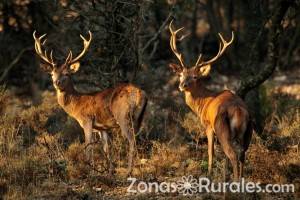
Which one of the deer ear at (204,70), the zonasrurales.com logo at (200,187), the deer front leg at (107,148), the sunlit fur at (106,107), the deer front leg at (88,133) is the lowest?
the zonasrurales.com logo at (200,187)

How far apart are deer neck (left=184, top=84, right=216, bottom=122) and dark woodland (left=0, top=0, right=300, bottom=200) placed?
2.60 ft

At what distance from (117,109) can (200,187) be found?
2376 mm

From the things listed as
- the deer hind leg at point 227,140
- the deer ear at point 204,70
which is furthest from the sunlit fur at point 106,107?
the deer hind leg at point 227,140

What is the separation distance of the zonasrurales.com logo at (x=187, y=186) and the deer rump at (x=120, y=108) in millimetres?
1236

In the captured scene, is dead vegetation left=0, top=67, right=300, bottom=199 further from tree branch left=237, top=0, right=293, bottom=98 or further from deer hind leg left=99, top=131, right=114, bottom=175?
tree branch left=237, top=0, right=293, bottom=98

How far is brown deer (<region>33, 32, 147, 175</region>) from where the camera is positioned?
12.2m

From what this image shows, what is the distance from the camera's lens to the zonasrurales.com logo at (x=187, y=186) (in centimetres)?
1066

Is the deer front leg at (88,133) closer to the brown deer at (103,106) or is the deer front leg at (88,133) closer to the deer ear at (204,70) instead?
the brown deer at (103,106)

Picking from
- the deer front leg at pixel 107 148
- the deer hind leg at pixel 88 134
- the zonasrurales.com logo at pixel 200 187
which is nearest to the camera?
the zonasrurales.com logo at pixel 200 187

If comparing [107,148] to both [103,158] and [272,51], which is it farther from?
[272,51]

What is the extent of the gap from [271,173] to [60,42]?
7.16 metres

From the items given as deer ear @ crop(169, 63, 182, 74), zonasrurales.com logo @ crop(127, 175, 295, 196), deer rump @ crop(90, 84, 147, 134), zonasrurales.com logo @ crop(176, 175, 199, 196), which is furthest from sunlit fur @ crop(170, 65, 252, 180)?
deer ear @ crop(169, 63, 182, 74)

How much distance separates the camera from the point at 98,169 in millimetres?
12227

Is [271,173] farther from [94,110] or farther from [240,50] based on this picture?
[240,50]
